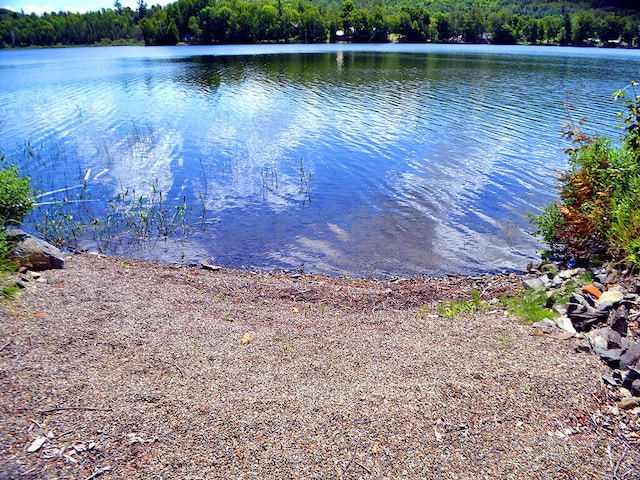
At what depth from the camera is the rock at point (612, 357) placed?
20.8 ft

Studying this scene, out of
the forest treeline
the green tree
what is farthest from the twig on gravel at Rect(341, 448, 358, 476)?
the green tree

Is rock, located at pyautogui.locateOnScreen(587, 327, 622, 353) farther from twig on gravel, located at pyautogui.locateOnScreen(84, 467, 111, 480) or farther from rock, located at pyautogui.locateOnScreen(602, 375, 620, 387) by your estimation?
twig on gravel, located at pyautogui.locateOnScreen(84, 467, 111, 480)

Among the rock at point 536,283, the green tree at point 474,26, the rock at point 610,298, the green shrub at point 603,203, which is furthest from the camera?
the green tree at point 474,26

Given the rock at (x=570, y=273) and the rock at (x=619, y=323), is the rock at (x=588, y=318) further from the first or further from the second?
the rock at (x=570, y=273)

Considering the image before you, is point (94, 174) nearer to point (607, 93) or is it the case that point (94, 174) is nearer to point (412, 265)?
point (412, 265)

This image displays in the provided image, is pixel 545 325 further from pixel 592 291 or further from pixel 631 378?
pixel 631 378

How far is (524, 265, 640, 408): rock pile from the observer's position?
607 cm

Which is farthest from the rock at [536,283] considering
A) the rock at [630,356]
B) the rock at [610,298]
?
the rock at [630,356]

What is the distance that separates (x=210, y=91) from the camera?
146 feet

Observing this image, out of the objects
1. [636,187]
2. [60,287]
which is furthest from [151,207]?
[636,187]

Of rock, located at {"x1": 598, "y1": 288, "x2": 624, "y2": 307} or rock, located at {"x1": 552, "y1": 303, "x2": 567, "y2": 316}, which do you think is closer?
rock, located at {"x1": 598, "y1": 288, "x2": 624, "y2": 307}

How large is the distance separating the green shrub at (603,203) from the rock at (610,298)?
1.26 meters

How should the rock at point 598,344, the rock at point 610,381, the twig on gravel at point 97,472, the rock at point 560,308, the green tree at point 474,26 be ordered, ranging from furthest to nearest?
the green tree at point 474,26 < the rock at point 560,308 < the rock at point 598,344 < the rock at point 610,381 < the twig on gravel at point 97,472

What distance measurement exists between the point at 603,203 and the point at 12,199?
1382cm
